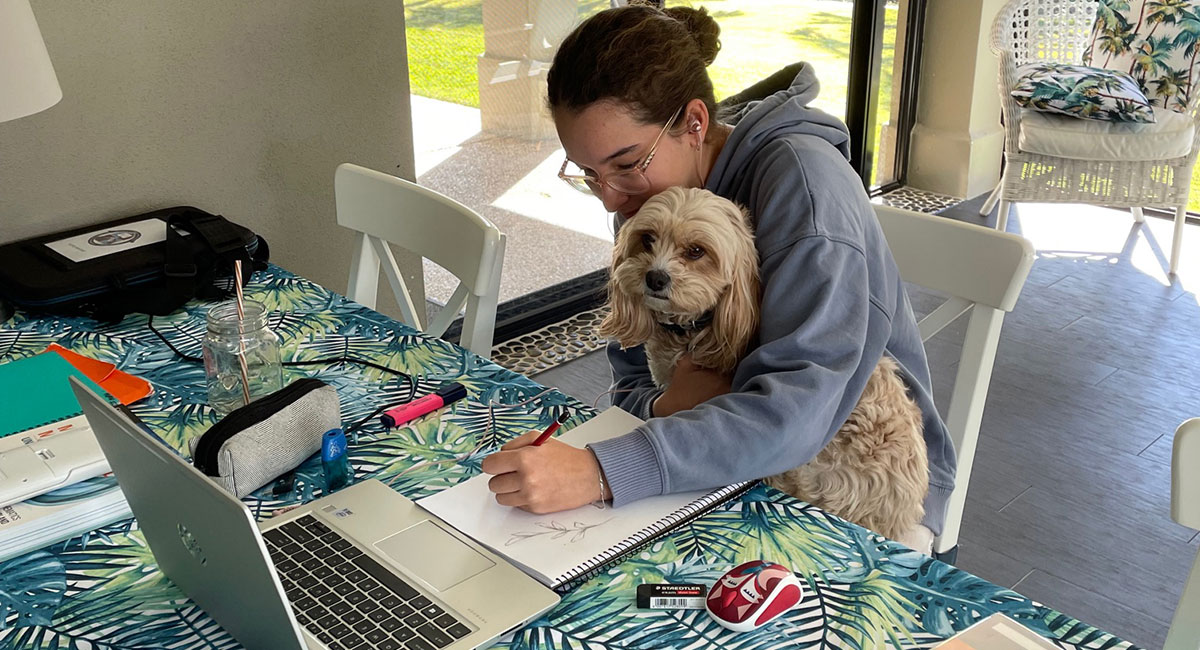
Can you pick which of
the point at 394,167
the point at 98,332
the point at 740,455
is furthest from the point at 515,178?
the point at 740,455

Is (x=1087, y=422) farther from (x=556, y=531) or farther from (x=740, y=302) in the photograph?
(x=556, y=531)

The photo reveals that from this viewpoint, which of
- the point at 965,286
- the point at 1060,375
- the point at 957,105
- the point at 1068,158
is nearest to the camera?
the point at 965,286

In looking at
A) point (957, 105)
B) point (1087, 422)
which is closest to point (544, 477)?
point (1087, 422)

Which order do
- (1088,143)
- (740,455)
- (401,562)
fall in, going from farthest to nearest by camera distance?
A: (1088,143) < (740,455) < (401,562)

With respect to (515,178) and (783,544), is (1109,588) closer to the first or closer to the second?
(783,544)

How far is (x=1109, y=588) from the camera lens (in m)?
2.10

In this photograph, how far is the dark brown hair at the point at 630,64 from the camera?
1233mm

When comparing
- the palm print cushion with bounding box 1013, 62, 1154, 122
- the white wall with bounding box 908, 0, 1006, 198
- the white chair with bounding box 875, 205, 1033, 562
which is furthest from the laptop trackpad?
the white wall with bounding box 908, 0, 1006, 198

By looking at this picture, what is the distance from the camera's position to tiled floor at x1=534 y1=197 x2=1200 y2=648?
2145 mm

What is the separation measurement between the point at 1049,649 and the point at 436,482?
2.11 ft

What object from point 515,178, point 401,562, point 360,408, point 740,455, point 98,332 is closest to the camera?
point 401,562

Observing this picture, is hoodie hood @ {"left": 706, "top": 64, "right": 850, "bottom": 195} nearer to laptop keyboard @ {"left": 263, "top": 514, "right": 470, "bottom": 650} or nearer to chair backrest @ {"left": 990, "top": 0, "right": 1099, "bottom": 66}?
laptop keyboard @ {"left": 263, "top": 514, "right": 470, "bottom": 650}

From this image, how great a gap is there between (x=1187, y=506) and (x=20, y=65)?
4.96 ft

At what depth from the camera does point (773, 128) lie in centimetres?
129
